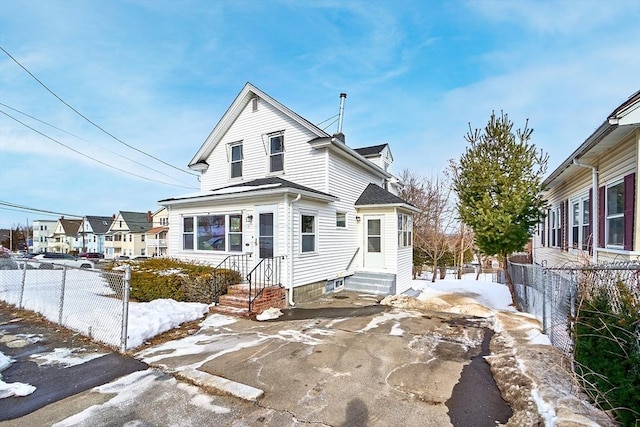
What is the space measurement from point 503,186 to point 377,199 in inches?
177

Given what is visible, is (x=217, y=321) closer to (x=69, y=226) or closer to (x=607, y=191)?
(x=607, y=191)

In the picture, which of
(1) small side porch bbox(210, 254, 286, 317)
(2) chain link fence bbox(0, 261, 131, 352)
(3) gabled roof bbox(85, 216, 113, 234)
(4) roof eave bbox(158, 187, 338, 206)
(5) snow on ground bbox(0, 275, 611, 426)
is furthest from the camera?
(3) gabled roof bbox(85, 216, 113, 234)

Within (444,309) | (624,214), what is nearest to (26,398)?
(444,309)

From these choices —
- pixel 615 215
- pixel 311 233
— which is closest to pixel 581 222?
pixel 615 215

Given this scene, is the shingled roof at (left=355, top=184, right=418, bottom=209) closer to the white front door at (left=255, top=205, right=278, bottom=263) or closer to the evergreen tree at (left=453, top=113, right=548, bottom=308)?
the evergreen tree at (left=453, top=113, right=548, bottom=308)

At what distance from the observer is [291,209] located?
9.21 meters

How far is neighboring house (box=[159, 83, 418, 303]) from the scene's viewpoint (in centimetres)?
959

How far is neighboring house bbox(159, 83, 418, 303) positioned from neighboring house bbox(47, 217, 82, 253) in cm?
7201

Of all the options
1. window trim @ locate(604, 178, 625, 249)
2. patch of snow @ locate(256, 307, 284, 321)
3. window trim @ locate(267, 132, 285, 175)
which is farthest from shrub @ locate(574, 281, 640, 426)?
window trim @ locate(267, 132, 285, 175)

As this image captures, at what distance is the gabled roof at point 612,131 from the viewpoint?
5.36 metres

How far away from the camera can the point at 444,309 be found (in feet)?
29.2

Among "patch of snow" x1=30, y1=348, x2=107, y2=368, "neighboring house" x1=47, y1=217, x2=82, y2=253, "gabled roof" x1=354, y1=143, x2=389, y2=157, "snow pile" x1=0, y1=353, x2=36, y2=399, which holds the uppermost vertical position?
"gabled roof" x1=354, y1=143, x2=389, y2=157

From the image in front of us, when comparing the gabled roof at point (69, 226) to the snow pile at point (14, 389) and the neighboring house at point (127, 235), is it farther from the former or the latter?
the snow pile at point (14, 389)

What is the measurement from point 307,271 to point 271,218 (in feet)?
6.72
